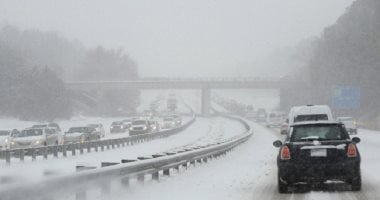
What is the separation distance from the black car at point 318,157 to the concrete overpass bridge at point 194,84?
120166 millimetres

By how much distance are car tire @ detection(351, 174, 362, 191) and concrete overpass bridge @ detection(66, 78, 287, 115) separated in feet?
394

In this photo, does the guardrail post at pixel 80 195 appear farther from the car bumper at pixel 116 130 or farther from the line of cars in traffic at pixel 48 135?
the car bumper at pixel 116 130

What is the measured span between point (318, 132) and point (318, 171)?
93 centimetres

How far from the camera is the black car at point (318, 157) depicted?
49.3ft

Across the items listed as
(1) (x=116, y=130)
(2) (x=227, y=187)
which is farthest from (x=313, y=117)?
(1) (x=116, y=130)

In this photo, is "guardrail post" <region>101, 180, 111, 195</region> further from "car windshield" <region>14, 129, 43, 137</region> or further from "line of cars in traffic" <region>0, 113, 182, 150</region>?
"car windshield" <region>14, 129, 43, 137</region>

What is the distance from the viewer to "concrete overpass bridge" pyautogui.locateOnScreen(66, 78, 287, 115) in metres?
136

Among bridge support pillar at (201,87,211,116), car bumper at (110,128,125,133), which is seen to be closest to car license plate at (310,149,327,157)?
car bumper at (110,128,125,133)

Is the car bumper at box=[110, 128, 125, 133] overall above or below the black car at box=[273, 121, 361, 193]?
below

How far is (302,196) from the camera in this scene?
1462cm

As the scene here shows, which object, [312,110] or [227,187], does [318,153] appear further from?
[312,110]

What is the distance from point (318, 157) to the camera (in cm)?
1509

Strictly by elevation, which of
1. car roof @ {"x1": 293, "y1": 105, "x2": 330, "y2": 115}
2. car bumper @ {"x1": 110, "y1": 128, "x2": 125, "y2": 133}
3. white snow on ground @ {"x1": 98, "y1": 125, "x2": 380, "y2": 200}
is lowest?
car bumper @ {"x1": 110, "y1": 128, "x2": 125, "y2": 133}

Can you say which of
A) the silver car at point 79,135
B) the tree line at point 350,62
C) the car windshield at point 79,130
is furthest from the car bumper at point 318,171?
the tree line at point 350,62
